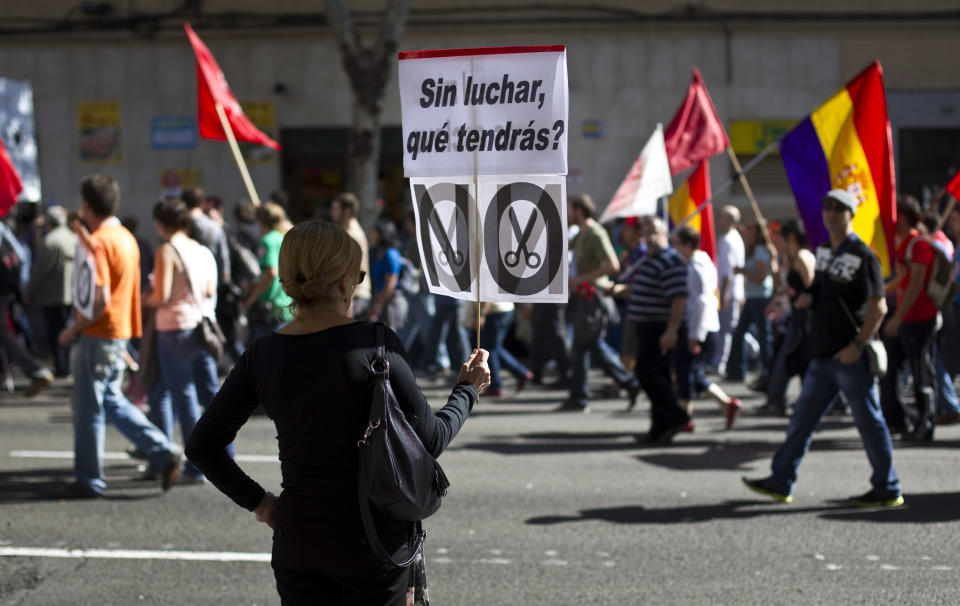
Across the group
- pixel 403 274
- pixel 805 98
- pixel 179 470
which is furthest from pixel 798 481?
pixel 805 98

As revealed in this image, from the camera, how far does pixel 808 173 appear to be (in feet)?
29.4

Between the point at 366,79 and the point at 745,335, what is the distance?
6841mm

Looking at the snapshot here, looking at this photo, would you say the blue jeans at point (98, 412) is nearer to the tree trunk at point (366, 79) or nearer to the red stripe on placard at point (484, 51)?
the red stripe on placard at point (484, 51)

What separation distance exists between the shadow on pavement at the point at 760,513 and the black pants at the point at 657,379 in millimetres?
1954

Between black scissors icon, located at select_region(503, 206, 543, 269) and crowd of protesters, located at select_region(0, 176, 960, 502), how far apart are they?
0.92 feet

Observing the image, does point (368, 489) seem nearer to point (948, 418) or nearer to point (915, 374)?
point (915, 374)

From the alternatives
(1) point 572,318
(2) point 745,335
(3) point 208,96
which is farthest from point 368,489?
(2) point 745,335

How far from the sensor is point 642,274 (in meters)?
9.36

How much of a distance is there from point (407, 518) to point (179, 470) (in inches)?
176

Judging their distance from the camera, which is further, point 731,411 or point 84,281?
point 731,411

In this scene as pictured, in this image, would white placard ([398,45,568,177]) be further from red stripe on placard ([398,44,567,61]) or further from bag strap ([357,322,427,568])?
bag strap ([357,322,427,568])

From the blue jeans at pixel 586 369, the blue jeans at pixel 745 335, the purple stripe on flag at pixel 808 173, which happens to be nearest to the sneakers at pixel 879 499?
the purple stripe on flag at pixel 808 173

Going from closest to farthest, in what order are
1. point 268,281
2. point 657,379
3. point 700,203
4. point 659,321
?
point 657,379
point 659,321
point 268,281
point 700,203

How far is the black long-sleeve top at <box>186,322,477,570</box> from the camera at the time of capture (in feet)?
10.4
